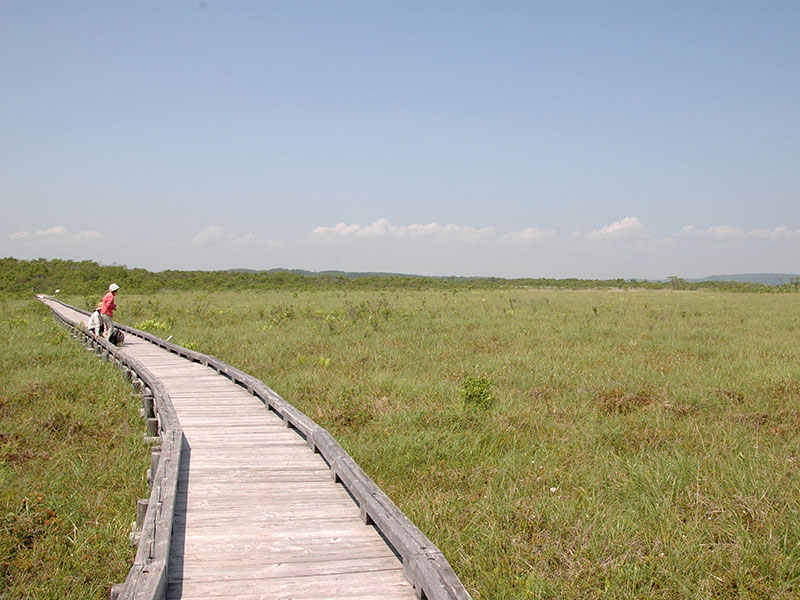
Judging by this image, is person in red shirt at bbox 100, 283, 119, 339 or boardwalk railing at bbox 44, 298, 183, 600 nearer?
boardwalk railing at bbox 44, 298, 183, 600

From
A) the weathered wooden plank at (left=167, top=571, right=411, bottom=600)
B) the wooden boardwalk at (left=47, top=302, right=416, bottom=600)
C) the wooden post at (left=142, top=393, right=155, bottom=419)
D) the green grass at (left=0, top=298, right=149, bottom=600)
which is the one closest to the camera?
the weathered wooden plank at (left=167, top=571, right=411, bottom=600)

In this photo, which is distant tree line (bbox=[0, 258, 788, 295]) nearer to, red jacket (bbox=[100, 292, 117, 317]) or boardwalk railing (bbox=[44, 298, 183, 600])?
red jacket (bbox=[100, 292, 117, 317])

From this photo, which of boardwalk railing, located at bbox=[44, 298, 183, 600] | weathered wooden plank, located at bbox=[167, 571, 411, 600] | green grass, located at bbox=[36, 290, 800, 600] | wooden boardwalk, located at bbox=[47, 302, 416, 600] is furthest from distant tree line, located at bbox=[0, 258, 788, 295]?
weathered wooden plank, located at bbox=[167, 571, 411, 600]

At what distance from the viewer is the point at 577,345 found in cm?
1220

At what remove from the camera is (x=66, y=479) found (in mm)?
5402

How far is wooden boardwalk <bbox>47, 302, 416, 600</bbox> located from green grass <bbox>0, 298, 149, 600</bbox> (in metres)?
0.66

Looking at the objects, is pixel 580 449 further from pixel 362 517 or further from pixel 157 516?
pixel 157 516

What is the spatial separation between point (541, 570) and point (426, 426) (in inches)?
120

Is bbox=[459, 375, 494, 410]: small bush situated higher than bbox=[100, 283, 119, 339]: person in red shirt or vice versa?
bbox=[100, 283, 119, 339]: person in red shirt

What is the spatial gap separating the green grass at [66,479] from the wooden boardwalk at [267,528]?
66cm

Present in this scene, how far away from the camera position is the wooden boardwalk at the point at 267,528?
10.0ft

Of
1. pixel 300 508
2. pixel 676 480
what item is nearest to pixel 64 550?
pixel 300 508

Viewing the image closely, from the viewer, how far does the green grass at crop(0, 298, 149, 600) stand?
13.0 feet

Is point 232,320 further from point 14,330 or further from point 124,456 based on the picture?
point 124,456
